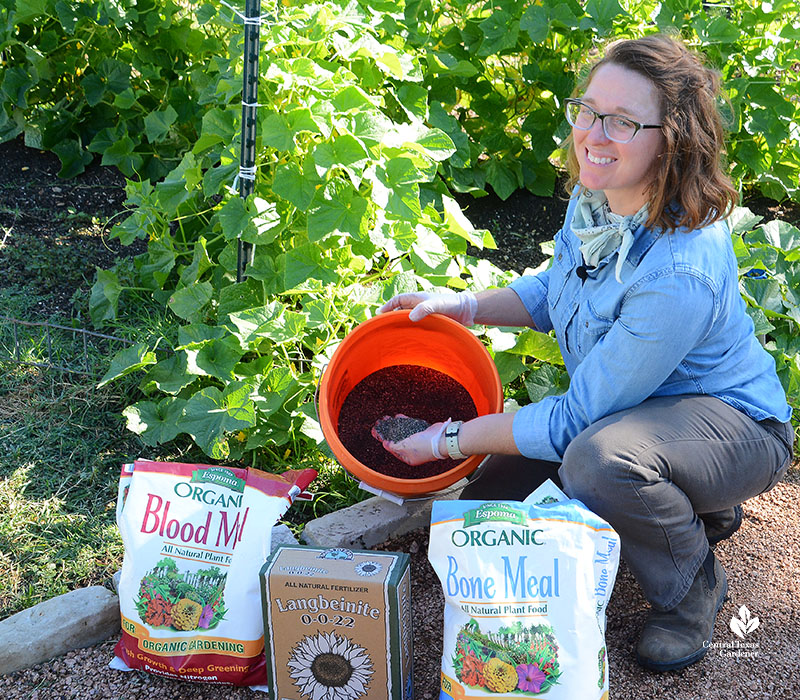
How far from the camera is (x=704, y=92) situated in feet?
5.29

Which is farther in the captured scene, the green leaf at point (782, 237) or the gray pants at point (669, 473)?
the green leaf at point (782, 237)

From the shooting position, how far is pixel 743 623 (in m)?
1.94

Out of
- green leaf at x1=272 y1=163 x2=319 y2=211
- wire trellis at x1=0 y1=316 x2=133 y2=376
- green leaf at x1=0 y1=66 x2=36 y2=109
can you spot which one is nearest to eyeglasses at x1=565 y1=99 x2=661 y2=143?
green leaf at x1=272 y1=163 x2=319 y2=211

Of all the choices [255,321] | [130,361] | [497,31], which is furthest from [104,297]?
[497,31]

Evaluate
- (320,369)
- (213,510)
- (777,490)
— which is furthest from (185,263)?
(777,490)

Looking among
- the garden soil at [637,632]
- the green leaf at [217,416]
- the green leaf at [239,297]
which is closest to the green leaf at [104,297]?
the garden soil at [637,632]

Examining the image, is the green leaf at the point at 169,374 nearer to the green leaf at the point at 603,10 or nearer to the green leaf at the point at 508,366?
the green leaf at the point at 508,366

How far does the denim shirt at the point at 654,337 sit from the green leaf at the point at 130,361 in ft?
3.33

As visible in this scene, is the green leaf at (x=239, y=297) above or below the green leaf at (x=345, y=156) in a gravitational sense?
below

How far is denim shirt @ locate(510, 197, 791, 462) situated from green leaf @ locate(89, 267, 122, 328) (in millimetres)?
1411

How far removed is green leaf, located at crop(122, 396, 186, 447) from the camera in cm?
223

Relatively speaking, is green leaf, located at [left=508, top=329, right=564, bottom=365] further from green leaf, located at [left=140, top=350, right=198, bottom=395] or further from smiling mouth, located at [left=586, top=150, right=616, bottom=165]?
green leaf, located at [left=140, top=350, right=198, bottom=395]

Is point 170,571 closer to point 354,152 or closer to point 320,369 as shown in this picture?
point 320,369

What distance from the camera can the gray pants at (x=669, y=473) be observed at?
5.32 feet
